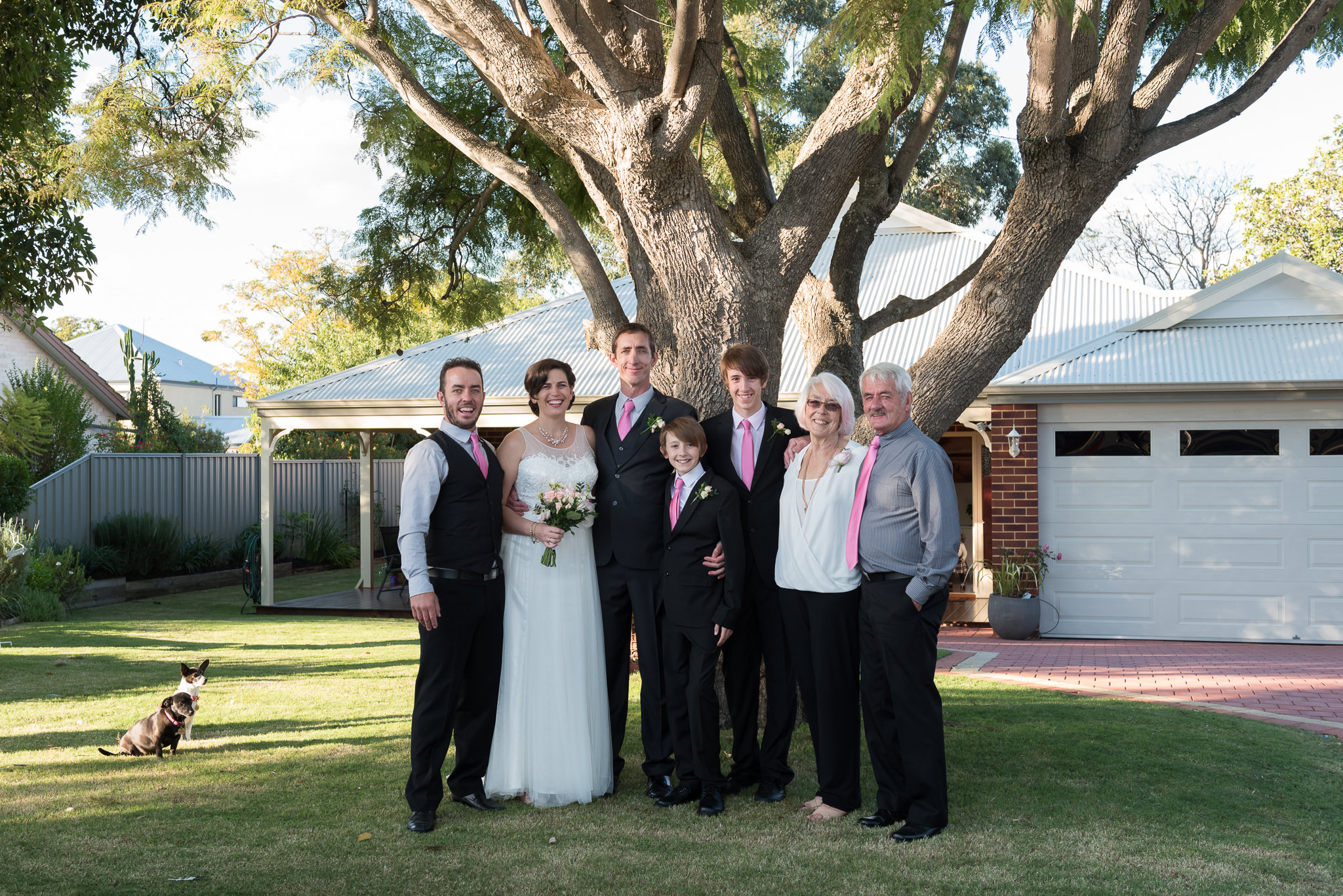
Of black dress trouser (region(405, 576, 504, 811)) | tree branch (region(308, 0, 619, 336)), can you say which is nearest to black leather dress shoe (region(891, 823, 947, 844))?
black dress trouser (region(405, 576, 504, 811))

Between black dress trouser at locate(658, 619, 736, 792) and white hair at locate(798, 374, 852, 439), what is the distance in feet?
3.54

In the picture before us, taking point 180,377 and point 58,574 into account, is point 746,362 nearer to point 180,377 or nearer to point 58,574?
point 58,574

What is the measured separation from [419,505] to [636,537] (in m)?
1.02

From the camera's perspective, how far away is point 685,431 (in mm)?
4945

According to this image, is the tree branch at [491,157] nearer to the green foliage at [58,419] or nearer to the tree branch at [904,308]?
the tree branch at [904,308]

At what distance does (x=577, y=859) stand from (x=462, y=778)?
98 cm

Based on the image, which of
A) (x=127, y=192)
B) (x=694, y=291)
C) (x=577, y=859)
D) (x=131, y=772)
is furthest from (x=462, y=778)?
(x=127, y=192)

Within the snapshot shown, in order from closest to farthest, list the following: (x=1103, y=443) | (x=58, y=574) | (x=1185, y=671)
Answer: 1. (x=1185, y=671)
2. (x=1103, y=443)
3. (x=58, y=574)

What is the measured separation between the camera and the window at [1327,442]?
11680mm

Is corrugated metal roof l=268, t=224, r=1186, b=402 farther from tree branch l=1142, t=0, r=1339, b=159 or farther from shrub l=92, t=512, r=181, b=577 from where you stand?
tree branch l=1142, t=0, r=1339, b=159

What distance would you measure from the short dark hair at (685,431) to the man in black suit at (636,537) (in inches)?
5.9

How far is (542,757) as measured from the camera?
5105 millimetres

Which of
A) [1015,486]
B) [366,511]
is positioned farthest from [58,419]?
[1015,486]

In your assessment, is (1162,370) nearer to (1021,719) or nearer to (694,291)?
(1021,719)
